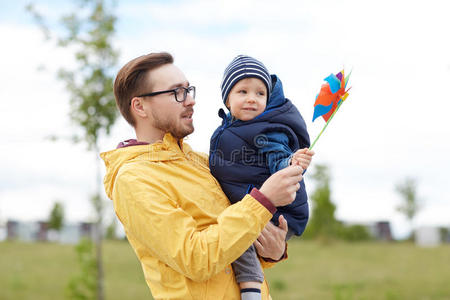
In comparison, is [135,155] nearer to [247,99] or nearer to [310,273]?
[247,99]

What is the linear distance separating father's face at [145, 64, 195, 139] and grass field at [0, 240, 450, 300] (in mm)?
10322

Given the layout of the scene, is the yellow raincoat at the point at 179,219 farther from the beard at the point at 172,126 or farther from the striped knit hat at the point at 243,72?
the striped knit hat at the point at 243,72

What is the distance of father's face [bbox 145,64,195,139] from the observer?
2.67 meters

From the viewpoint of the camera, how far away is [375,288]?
1400cm

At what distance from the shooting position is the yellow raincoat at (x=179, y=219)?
224 centimetres

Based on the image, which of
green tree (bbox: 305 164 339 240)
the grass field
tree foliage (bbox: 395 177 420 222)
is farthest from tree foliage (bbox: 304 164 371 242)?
tree foliage (bbox: 395 177 420 222)

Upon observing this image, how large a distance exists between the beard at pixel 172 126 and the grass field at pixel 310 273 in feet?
33.8

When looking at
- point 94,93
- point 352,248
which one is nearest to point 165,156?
point 94,93

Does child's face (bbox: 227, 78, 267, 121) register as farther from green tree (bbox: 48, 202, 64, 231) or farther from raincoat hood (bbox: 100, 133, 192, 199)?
green tree (bbox: 48, 202, 64, 231)

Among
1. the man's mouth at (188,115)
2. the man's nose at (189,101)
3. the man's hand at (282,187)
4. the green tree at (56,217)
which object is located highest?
the man's nose at (189,101)

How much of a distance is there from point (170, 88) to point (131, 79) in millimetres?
229

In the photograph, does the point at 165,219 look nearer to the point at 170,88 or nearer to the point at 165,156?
the point at 165,156

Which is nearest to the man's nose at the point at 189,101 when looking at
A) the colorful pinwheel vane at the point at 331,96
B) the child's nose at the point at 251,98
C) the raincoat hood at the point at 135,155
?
the raincoat hood at the point at 135,155

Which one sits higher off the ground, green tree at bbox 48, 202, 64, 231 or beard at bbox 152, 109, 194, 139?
beard at bbox 152, 109, 194, 139
